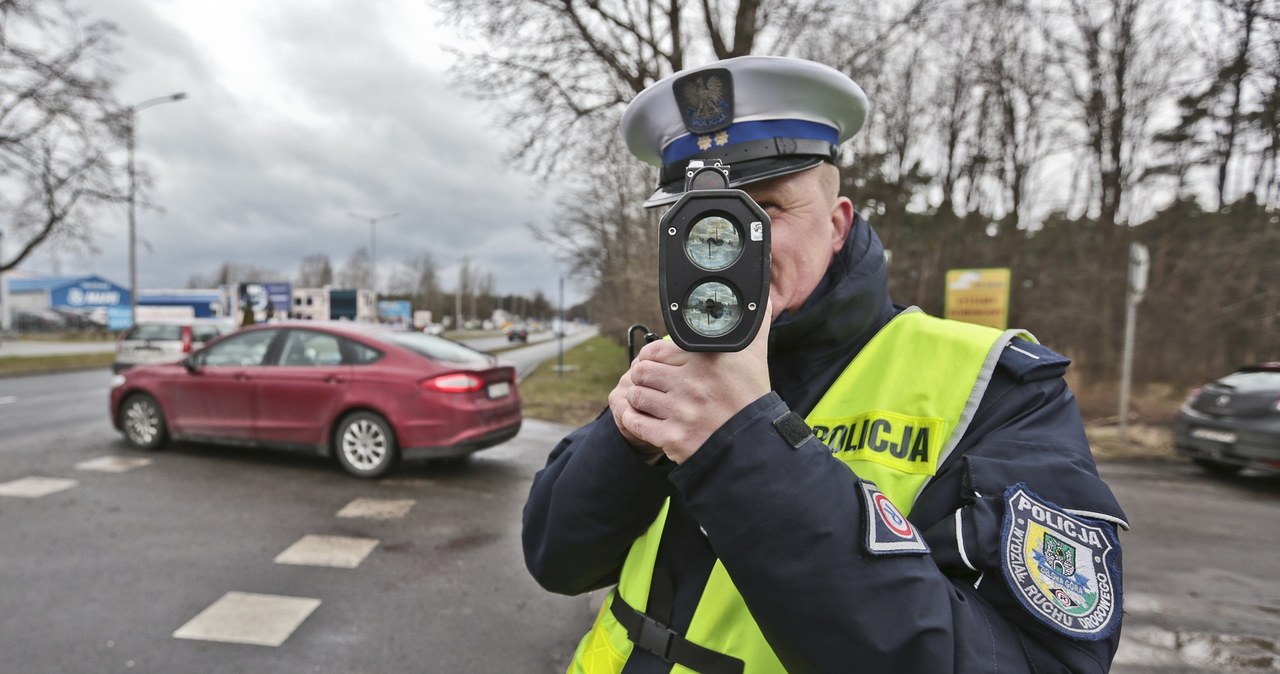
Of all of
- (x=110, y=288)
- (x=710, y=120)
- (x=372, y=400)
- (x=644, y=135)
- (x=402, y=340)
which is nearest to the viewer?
(x=710, y=120)

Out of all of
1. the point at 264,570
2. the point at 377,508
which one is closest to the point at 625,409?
the point at 264,570

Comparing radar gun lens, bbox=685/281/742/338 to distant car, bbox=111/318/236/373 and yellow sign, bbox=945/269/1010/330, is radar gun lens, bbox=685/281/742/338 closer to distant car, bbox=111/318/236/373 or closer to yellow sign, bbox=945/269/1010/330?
yellow sign, bbox=945/269/1010/330

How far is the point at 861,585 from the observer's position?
27.8 inches

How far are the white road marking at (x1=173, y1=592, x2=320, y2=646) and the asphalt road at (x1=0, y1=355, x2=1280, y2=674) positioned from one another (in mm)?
18

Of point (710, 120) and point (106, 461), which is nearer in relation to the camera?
point (710, 120)

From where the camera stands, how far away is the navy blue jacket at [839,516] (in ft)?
2.33

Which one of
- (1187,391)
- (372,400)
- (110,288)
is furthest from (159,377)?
(110,288)

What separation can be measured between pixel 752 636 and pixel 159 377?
740cm

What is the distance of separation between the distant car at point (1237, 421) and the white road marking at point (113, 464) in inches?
413

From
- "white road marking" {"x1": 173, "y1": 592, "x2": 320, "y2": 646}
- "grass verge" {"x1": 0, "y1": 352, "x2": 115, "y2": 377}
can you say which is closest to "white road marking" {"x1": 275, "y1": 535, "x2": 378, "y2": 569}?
"white road marking" {"x1": 173, "y1": 592, "x2": 320, "y2": 646}

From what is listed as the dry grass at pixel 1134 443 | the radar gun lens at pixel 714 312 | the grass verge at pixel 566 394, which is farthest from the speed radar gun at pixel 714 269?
the dry grass at pixel 1134 443

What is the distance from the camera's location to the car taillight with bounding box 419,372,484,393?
18.2 ft

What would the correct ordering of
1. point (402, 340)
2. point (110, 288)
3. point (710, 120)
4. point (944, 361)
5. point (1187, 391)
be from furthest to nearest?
point (110, 288), point (1187, 391), point (402, 340), point (710, 120), point (944, 361)

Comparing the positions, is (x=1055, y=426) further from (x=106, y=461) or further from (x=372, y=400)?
(x=106, y=461)
